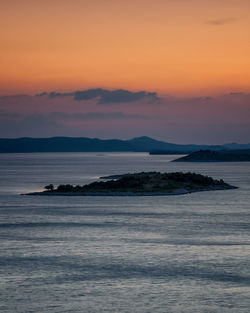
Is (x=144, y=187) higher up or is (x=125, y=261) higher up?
(x=144, y=187)

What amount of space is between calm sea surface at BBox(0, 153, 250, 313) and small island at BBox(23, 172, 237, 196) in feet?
96.8

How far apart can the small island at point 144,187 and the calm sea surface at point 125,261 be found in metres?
29.5

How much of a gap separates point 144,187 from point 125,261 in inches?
2782

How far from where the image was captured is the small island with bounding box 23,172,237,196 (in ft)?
339

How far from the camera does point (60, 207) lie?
262ft

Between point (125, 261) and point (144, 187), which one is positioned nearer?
point (125, 261)

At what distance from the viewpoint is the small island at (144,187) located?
339 feet

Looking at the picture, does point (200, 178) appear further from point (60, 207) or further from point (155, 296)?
point (155, 296)

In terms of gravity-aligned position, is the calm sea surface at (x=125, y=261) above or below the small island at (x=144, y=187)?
below

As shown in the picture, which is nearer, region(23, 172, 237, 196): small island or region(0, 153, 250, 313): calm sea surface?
region(0, 153, 250, 313): calm sea surface

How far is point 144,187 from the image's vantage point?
10919cm

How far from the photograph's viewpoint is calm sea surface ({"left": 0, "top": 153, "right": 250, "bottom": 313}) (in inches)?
1121

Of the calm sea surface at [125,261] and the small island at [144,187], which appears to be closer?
the calm sea surface at [125,261]

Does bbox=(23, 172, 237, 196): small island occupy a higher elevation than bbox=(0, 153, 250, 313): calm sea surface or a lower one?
higher
